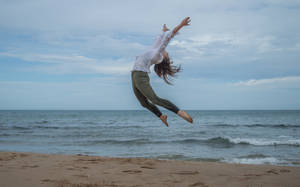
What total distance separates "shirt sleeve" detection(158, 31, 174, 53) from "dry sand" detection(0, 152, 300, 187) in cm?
219

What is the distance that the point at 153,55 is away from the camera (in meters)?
4.23

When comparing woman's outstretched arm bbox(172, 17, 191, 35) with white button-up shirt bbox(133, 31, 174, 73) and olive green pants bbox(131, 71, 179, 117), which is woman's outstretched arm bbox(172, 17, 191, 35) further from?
olive green pants bbox(131, 71, 179, 117)

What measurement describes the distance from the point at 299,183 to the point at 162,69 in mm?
3036

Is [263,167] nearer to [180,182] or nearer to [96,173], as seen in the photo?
[180,182]

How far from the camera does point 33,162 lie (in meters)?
6.73

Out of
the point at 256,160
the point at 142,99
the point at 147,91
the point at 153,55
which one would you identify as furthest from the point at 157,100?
the point at 256,160

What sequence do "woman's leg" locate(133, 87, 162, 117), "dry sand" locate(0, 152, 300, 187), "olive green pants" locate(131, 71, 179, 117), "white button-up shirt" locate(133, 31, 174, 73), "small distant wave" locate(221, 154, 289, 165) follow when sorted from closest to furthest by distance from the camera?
"olive green pants" locate(131, 71, 179, 117) < "white button-up shirt" locate(133, 31, 174, 73) < "woman's leg" locate(133, 87, 162, 117) < "dry sand" locate(0, 152, 300, 187) < "small distant wave" locate(221, 154, 289, 165)

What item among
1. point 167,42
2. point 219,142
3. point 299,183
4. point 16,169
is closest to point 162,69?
point 167,42

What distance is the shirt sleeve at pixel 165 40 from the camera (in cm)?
424

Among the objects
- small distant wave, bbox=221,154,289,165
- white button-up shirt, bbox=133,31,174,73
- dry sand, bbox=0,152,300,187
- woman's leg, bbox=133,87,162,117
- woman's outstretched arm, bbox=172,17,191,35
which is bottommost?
small distant wave, bbox=221,154,289,165

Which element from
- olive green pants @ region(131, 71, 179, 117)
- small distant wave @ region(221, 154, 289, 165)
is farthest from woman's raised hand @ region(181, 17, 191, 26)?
small distant wave @ region(221, 154, 289, 165)

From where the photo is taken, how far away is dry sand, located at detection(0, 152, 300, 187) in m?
4.69

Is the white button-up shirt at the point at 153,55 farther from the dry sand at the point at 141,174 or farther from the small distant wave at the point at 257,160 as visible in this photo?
the small distant wave at the point at 257,160

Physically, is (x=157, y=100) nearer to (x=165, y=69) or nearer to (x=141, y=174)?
(x=165, y=69)
